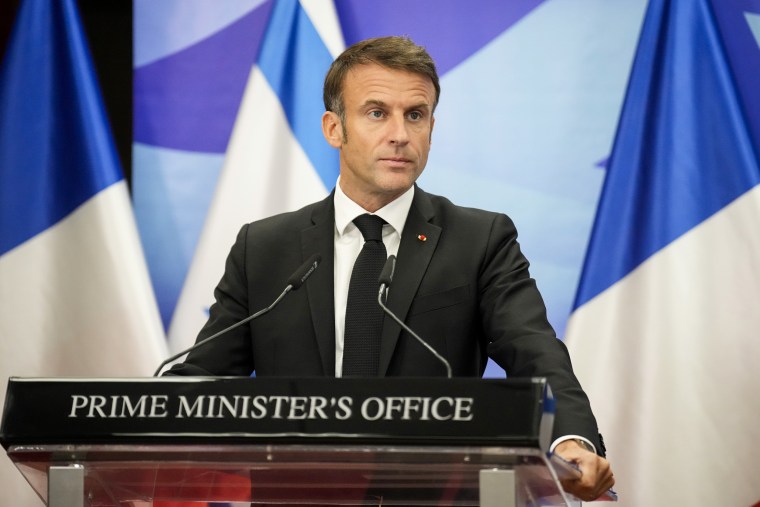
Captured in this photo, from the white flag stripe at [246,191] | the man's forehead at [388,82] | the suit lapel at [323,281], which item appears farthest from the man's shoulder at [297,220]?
the white flag stripe at [246,191]

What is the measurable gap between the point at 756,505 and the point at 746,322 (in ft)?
1.78

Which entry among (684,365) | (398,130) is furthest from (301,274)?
(684,365)

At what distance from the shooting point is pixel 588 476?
187cm

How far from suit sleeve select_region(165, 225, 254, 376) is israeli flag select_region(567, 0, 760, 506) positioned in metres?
1.22

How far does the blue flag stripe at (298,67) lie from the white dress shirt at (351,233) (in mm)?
1074

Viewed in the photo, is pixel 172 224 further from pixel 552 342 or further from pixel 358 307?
pixel 552 342

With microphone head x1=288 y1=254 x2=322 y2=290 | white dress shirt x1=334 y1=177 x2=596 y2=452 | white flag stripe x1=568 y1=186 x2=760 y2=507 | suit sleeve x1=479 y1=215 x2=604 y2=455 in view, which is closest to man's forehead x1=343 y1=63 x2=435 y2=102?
white dress shirt x1=334 y1=177 x2=596 y2=452

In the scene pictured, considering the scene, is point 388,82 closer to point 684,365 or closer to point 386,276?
point 386,276

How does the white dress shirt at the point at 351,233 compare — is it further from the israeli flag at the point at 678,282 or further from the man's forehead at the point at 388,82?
the israeli flag at the point at 678,282

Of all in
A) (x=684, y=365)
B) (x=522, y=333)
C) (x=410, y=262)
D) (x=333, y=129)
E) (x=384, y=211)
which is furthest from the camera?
(x=684, y=365)

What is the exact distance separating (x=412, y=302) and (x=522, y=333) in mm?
281

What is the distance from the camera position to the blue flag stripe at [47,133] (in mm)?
3744

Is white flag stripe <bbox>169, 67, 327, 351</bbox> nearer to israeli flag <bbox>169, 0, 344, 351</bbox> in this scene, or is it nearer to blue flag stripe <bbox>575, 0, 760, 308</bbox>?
israeli flag <bbox>169, 0, 344, 351</bbox>

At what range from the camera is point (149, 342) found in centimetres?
363
